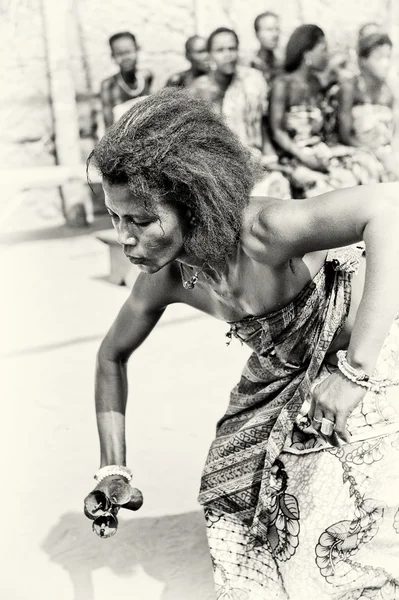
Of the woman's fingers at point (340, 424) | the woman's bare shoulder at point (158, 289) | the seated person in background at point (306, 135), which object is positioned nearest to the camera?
the woman's fingers at point (340, 424)

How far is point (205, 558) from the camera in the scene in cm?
276

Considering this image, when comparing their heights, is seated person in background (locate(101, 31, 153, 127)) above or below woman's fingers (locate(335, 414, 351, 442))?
above

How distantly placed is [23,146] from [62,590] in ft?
23.7

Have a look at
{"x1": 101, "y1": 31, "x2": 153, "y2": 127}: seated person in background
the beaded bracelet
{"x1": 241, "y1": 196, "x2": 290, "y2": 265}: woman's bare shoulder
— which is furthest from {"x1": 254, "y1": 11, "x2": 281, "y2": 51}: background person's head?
the beaded bracelet

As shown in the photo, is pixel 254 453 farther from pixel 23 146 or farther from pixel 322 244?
pixel 23 146

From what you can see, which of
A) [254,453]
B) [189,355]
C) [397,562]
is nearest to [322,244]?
[254,453]

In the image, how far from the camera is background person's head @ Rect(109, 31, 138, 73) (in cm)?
863

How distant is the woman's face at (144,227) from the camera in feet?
6.19

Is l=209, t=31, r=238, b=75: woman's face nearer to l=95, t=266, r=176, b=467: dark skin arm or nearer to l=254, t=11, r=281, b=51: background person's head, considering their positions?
l=254, t=11, r=281, b=51: background person's head

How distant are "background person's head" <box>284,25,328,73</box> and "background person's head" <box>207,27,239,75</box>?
0.64 metres

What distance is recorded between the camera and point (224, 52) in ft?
27.7

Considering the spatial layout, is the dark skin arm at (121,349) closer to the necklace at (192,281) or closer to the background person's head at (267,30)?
the necklace at (192,281)

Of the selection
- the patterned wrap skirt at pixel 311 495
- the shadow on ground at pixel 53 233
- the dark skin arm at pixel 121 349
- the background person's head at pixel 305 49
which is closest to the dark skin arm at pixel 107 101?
the shadow on ground at pixel 53 233

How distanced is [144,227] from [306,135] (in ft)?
22.6
